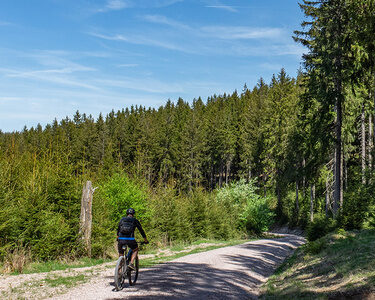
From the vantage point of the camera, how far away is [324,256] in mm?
11266

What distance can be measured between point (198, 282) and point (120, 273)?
8.73ft

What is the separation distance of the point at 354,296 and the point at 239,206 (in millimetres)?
29481

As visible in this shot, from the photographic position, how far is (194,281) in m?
9.70

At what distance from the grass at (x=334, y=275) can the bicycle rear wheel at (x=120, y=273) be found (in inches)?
149

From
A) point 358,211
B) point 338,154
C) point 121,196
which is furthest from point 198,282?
point 338,154

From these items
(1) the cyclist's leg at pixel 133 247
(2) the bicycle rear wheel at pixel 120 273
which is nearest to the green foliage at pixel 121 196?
(1) the cyclist's leg at pixel 133 247

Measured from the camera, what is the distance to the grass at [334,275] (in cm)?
673

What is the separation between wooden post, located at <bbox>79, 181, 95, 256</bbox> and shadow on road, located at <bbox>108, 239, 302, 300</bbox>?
13.7 feet

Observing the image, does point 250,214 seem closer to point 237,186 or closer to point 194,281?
point 237,186

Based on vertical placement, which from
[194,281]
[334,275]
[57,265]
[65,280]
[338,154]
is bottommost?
[57,265]

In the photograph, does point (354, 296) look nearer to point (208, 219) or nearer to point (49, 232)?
point (49, 232)

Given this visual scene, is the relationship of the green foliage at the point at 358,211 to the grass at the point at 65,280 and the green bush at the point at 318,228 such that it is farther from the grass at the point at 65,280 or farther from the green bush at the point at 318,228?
the grass at the point at 65,280

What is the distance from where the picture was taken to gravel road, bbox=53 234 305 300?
7875 mm

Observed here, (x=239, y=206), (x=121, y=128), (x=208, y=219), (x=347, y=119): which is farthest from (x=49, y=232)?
(x=121, y=128)
